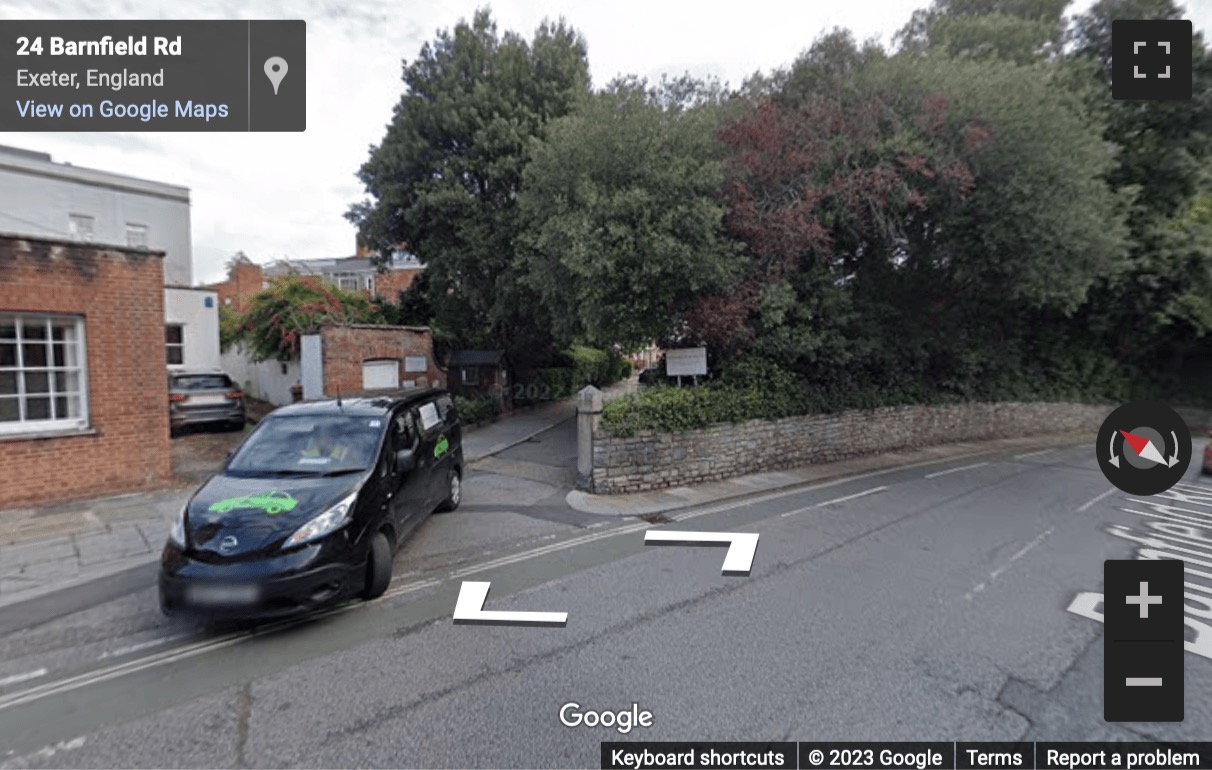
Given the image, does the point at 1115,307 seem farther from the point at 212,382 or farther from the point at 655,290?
the point at 212,382

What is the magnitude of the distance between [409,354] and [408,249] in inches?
135

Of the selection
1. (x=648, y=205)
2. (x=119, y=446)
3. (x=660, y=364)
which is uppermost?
(x=648, y=205)

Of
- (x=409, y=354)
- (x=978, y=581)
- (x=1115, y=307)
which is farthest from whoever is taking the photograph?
(x=1115, y=307)

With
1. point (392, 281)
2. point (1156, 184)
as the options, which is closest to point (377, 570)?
point (1156, 184)

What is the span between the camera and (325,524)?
14.2 ft

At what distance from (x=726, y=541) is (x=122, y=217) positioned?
86.2 feet

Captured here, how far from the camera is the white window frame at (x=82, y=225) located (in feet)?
67.9

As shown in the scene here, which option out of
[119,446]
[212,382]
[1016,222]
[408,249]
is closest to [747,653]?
[119,446]

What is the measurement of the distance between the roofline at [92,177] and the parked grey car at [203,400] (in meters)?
14.3

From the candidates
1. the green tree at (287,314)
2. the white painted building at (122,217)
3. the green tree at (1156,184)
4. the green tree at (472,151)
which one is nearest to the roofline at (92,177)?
the white painted building at (122,217)

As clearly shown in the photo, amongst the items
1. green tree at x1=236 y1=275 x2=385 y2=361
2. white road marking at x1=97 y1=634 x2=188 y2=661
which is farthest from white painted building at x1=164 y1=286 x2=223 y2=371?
white road marking at x1=97 y1=634 x2=188 y2=661

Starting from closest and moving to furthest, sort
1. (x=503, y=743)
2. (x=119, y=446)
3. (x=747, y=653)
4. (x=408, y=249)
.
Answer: (x=503, y=743) < (x=747, y=653) < (x=119, y=446) < (x=408, y=249)

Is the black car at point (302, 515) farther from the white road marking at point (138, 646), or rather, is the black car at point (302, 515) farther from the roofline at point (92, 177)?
the roofline at point (92, 177)

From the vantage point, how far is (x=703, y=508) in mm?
8375
